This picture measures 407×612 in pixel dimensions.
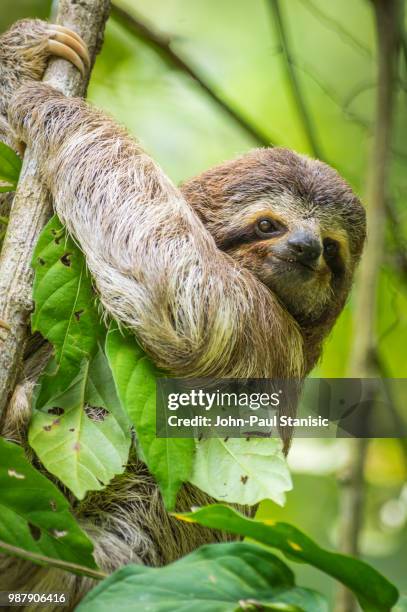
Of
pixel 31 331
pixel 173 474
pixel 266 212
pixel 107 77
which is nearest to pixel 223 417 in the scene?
pixel 173 474

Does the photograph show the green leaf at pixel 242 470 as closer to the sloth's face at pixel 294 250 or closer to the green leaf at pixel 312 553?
the green leaf at pixel 312 553

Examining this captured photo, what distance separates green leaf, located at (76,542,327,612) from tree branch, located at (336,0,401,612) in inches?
81.4

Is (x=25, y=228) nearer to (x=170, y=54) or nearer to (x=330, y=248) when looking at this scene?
(x=330, y=248)

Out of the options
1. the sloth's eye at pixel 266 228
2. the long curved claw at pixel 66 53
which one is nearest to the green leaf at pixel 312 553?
the sloth's eye at pixel 266 228

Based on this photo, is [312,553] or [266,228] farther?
[266,228]

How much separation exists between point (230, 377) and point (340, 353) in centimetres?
362

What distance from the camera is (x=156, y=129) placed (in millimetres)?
9016

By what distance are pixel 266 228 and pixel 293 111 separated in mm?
4080

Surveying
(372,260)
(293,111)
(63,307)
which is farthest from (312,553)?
(293,111)

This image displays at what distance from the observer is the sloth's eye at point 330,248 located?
17.6 ft

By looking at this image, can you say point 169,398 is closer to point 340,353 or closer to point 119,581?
point 119,581

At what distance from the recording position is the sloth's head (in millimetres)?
5059

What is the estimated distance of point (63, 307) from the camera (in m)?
4.25

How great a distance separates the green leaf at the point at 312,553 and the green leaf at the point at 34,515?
67 centimetres
